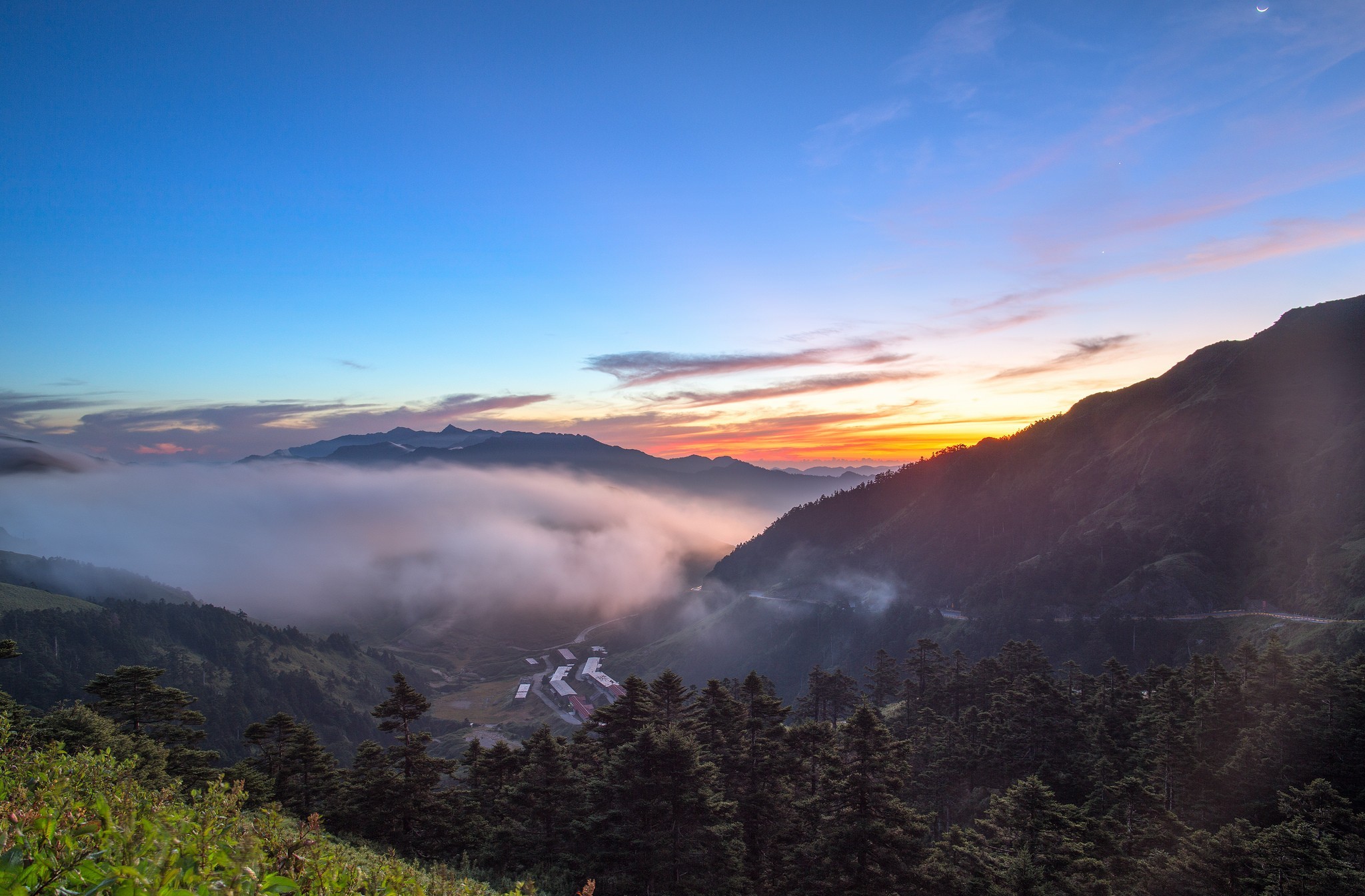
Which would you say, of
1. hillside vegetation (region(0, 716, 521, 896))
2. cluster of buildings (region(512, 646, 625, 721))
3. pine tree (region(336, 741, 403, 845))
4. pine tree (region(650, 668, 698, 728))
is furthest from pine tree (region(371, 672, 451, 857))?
cluster of buildings (region(512, 646, 625, 721))

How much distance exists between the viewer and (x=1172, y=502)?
431 ft

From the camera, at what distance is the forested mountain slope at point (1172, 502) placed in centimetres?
10862

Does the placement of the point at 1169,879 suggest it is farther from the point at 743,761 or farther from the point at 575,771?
the point at 575,771

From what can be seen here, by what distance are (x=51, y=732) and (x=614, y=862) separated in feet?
92.2

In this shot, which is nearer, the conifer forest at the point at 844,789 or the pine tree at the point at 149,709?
the conifer forest at the point at 844,789

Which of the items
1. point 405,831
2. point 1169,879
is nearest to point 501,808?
point 405,831

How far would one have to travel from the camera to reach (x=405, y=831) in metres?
38.1

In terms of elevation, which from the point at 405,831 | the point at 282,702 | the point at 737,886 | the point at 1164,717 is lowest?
the point at 282,702

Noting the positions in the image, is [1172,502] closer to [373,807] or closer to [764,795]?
[764,795]

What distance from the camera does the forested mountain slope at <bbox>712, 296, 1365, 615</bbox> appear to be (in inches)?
4277

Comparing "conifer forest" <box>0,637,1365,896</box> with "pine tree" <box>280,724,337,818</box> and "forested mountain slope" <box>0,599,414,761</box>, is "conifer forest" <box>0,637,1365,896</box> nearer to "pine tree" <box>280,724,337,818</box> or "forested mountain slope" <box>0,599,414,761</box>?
"pine tree" <box>280,724,337,818</box>

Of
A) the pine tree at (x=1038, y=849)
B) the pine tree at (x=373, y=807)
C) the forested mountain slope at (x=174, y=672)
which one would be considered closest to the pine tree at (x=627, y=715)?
the pine tree at (x=373, y=807)

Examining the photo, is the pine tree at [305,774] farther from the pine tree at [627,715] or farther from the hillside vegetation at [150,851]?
the hillside vegetation at [150,851]

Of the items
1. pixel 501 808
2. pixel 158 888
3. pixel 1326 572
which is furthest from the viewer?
pixel 1326 572
